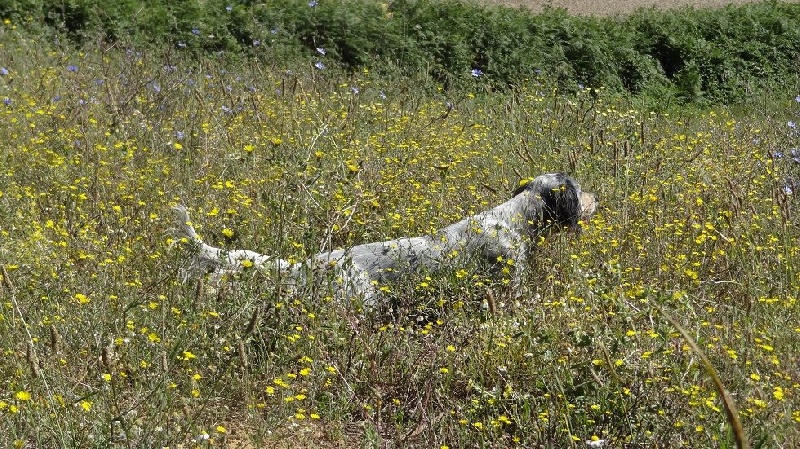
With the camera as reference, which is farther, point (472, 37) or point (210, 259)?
point (472, 37)

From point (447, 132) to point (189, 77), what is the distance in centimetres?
244

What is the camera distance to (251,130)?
24.2 feet

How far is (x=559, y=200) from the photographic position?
544cm

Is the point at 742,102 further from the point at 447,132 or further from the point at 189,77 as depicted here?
the point at 189,77

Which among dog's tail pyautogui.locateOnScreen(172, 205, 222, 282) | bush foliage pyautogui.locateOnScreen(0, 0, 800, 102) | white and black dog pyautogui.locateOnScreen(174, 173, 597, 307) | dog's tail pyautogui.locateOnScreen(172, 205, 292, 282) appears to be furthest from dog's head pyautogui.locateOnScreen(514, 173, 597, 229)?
bush foliage pyautogui.locateOnScreen(0, 0, 800, 102)

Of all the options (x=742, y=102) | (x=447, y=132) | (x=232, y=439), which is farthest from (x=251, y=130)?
(x=742, y=102)

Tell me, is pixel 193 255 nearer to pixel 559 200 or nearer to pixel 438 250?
pixel 438 250

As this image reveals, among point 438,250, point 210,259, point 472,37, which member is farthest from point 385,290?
point 472,37

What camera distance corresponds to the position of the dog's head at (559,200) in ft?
17.9

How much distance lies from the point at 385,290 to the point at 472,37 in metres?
8.36

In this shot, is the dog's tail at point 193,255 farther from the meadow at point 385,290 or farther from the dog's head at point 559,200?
the dog's head at point 559,200

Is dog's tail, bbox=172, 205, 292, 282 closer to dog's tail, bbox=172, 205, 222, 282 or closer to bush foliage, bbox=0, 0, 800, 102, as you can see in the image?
dog's tail, bbox=172, 205, 222, 282

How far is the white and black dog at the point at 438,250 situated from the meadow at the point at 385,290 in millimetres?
109

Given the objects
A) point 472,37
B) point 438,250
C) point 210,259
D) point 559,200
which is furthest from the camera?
point 472,37
